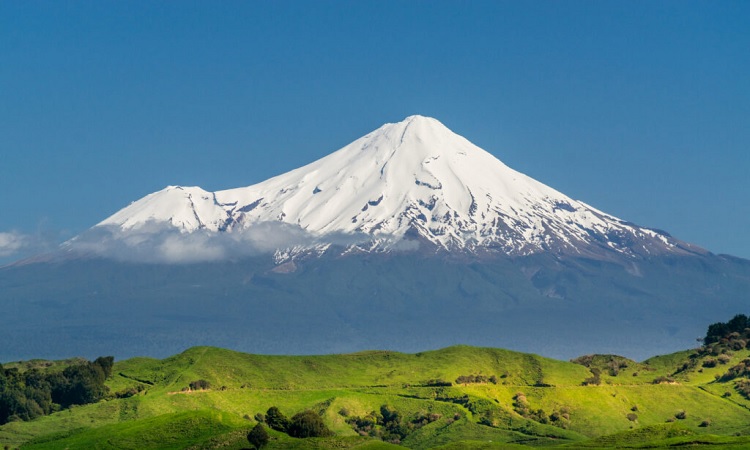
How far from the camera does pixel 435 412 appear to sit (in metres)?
172

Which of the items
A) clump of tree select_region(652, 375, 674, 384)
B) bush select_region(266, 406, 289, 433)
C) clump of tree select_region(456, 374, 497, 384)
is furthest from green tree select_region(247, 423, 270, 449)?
clump of tree select_region(652, 375, 674, 384)

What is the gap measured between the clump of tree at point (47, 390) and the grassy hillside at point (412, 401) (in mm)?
3193

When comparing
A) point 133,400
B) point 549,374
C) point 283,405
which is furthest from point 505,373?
point 133,400

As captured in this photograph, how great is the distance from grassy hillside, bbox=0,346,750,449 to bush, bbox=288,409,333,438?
4.94 meters

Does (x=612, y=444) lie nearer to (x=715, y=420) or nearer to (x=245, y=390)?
(x=715, y=420)

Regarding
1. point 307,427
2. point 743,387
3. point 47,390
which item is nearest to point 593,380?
point 743,387

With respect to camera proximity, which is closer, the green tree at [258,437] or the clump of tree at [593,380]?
the green tree at [258,437]

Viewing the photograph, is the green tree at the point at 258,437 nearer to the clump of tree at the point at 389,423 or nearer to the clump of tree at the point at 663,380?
the clump of tree at the point at 389,423

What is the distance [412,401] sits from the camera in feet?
576

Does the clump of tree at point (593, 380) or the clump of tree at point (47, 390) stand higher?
the clump of tree at point (593, 380)

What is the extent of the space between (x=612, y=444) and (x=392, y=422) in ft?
140

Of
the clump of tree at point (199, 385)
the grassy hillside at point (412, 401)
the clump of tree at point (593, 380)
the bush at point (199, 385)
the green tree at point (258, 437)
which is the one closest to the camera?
the green tree at point (258, 437)

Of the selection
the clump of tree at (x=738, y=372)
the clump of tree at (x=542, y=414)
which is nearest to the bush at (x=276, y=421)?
the clump of tree at (x=542, y=414)

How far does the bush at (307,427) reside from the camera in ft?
447
